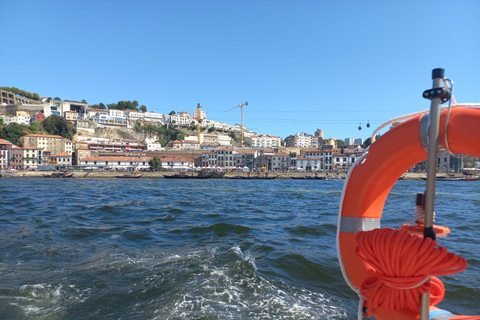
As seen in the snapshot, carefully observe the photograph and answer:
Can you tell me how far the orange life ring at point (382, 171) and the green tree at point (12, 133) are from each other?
3001 inches

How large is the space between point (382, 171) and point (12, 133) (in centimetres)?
7740

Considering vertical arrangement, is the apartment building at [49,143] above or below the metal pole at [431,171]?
above

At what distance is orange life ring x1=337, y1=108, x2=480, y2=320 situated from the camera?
154cm

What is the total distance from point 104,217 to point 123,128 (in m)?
81.4

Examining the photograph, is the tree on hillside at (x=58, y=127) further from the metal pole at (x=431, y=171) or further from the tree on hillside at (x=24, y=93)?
the metal pole at (x=431, y=171)

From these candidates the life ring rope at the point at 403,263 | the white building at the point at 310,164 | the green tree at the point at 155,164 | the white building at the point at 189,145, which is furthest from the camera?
the white building at the point at 189,145

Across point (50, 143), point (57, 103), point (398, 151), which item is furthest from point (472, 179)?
point (57, 103)

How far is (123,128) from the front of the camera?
84.6 m

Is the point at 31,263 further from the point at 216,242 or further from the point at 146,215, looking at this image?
the point at 146,215

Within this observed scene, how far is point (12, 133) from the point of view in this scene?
61312 millimetres

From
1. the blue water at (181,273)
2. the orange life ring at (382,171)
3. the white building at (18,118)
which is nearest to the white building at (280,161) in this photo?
the blue water at (181,273)

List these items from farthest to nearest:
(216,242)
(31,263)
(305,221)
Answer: (305,221), (216,242), (31,263)

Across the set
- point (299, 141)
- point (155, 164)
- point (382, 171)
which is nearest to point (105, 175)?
point (155, 164)

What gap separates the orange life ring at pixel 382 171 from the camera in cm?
154
